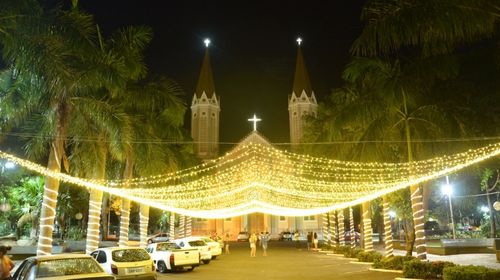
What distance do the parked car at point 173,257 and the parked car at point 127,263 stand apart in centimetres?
534

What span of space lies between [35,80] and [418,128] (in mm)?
13632

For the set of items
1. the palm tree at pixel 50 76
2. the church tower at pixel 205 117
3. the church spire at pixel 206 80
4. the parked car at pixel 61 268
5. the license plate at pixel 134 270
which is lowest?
the license plate at pixel 134 270

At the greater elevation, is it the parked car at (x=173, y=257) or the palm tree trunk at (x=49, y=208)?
the palm tree trunk at (x=49, y=208)

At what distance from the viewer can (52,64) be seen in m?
13.1

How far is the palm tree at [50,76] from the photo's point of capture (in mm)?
12109

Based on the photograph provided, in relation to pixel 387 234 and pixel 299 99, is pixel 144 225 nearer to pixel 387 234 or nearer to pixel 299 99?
pixel 387 234

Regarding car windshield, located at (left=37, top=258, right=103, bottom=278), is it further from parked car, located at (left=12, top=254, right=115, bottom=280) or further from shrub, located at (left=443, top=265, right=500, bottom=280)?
shrub, located at (left=443, top=265, right=500, bottom=280)

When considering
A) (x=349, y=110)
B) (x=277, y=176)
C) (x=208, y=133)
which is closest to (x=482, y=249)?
(x=277, y=176)

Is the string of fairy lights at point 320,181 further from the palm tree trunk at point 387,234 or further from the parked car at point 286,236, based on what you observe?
the parked car at point 286,236

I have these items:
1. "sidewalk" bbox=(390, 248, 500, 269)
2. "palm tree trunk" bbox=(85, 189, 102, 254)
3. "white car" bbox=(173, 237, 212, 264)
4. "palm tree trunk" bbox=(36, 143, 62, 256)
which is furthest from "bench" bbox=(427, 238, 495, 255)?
"palm tree trunk" bbox=(36, 143, 62, 256)

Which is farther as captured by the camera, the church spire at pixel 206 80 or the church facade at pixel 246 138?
the church spire at pixel 206 80

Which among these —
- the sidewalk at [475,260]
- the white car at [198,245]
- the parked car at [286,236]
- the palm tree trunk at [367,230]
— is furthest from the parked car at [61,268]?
the parked car at [286,236]

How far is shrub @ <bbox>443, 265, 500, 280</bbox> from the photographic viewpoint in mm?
11469

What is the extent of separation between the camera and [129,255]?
13.1 metres
